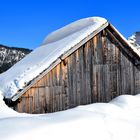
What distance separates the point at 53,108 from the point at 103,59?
2770mm

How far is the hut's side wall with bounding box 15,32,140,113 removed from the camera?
35.6 feet

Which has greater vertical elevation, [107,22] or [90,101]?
[107,22]

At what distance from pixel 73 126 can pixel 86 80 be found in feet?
14.6

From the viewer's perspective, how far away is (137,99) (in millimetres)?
12141

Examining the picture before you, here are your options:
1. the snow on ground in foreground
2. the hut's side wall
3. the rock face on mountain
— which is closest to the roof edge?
the hut's side wall

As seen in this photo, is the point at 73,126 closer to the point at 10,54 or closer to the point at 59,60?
the point at 59,60

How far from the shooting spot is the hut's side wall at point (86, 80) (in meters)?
10.8

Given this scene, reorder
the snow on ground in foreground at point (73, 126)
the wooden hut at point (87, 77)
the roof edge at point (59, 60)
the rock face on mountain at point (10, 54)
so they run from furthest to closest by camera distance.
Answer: the rock face on mountain at point (10, 54)
the wooden hut at point (87, 77)
the roof edge at point (59, 60)
the snow on ground in foreground at point (73, 126)

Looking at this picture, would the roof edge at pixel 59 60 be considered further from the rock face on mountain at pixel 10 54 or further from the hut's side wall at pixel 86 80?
the rock face on mountain at pixel 10 54

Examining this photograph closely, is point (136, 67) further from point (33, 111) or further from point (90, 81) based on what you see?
point (33, 111)

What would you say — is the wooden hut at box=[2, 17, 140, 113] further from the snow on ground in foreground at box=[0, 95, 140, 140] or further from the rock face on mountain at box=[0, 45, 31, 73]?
the rock face on mountain at box=[0, 45, 31, 73]

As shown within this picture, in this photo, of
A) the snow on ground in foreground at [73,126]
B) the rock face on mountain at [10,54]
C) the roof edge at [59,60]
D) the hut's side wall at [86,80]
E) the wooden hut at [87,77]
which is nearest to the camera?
the snow on ground in foreground at [73,126]

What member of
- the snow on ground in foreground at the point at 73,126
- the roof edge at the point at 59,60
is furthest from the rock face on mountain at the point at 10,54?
the snow on ground in foreground at the point at 73,126

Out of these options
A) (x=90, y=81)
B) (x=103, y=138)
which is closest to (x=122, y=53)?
(x=90, y=81)
